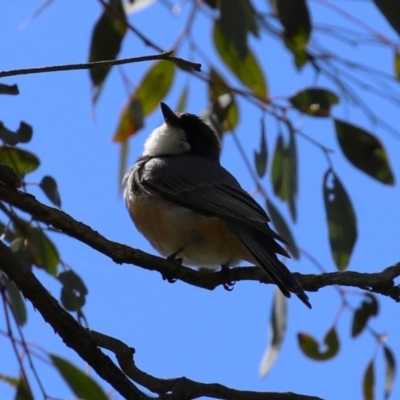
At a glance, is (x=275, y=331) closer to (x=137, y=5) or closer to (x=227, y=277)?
(x=227, y=277)

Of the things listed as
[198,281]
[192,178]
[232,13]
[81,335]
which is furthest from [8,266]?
[192,178]

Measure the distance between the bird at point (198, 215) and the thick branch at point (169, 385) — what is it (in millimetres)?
→ 765

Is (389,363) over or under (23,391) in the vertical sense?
over

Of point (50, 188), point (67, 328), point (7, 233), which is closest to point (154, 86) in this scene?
point (7, 233)

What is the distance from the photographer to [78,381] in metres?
2.57

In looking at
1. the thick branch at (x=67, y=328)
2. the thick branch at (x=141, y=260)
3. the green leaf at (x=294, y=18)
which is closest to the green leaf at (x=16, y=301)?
the thick branch at (x=141, y=260)

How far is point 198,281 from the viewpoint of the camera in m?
2.66

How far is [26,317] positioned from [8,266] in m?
0.98

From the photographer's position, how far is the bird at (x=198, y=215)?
3.05 m

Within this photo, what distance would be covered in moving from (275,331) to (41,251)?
99 centimetres

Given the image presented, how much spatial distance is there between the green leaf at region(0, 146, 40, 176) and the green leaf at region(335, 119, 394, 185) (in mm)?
1317

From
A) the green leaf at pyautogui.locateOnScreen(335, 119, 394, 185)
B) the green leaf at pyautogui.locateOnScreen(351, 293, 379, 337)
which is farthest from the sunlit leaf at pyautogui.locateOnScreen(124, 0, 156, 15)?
the green leaf at pyautogui.locateOnScreen(351, 293, 379, 337)

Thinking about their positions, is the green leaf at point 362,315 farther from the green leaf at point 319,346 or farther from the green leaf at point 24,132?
the green leaf at point 24,132

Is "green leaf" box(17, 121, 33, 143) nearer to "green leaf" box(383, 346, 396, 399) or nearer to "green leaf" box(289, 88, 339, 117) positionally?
"green leaf" box(289, 88, 339, 117)
